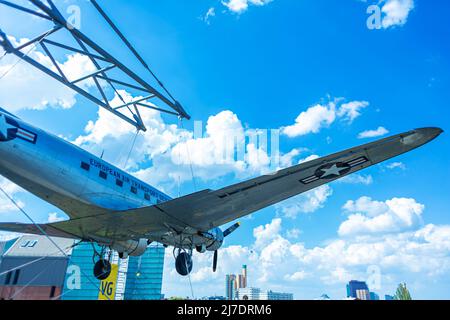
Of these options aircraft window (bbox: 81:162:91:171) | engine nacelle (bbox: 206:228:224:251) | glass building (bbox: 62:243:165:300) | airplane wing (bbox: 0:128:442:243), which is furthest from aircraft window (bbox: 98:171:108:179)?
glass building (bbox: 62:243:165:300)

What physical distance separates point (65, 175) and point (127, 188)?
2310mm

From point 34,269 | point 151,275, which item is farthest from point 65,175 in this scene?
point 151,275

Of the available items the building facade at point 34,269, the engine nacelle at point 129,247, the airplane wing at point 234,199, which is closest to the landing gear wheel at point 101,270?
the engine nacelle at point 129,247

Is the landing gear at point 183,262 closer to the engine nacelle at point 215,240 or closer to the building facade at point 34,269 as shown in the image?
the engine nacelle at point 215,240

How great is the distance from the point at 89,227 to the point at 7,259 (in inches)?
1818

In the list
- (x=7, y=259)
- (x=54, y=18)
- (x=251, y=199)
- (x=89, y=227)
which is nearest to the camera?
(x=54, y=18)

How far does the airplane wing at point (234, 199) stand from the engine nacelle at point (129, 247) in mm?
910

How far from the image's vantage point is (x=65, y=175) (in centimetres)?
841

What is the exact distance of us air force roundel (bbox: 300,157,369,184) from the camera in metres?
7.31

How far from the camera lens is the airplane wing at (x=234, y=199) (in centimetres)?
678

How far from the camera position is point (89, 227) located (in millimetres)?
11188
